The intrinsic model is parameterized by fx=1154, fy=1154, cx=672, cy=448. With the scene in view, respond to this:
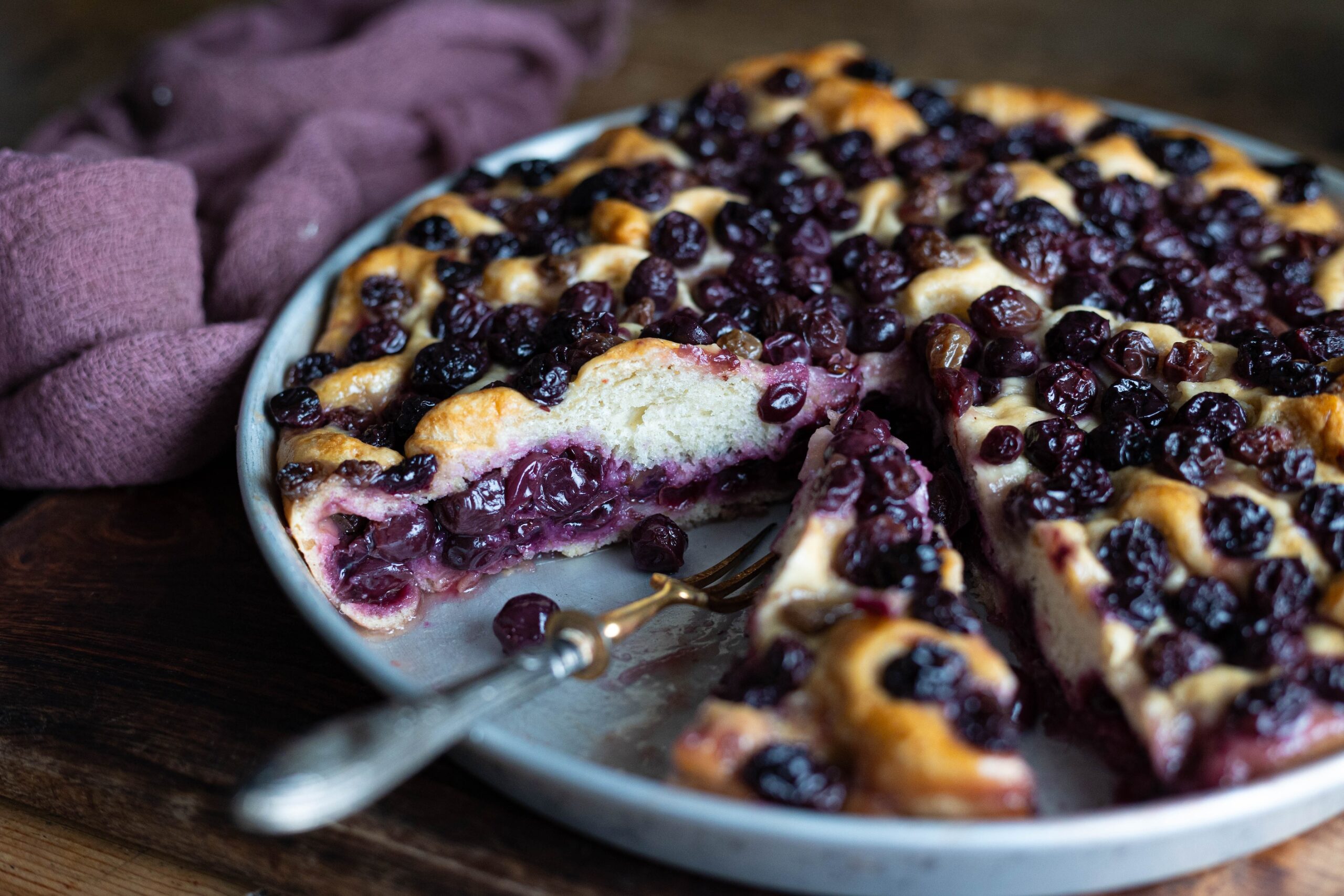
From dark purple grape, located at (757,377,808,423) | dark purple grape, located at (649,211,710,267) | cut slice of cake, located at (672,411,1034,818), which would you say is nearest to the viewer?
cut slice of cake, located at (672,411,1034,818)

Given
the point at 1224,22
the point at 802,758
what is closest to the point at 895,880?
the point at 802,758

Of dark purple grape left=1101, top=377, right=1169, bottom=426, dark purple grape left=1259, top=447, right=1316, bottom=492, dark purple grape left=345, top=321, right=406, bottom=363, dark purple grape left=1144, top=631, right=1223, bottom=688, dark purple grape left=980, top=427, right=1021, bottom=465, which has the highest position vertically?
dark purple grape left=1259, top=447, right=1316, bottom=492

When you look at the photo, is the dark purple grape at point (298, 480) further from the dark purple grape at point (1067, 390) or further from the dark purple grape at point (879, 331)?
the dark purple grape at point (1067, 390)

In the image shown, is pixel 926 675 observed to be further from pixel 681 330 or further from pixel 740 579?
pixel 681 330

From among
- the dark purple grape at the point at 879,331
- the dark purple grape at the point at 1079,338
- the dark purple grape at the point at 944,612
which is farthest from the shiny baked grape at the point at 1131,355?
the dark purple grape at the point at 944,612

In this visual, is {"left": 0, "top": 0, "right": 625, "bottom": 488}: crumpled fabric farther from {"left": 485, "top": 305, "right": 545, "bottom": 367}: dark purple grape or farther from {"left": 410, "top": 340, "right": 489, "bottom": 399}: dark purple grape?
{"left": 485, "top": 305, "right": 545, "bottom": 367}: dark purple grape

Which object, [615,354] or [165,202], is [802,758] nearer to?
[615,354]

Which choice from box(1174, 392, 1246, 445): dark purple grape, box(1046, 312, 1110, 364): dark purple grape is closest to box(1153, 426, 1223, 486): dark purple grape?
box(1174, 392, 1246, 445): dark purple grape
